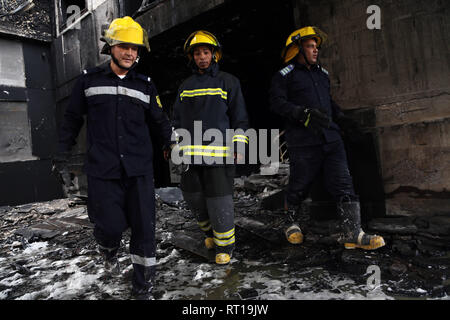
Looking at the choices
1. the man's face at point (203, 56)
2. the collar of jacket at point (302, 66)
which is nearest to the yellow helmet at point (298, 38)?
the collar of jacket at point (302, 66)

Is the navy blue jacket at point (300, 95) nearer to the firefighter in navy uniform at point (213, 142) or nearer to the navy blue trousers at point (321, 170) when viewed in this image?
the navy blue trousers at point (321, 170)

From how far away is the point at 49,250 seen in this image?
364 cm

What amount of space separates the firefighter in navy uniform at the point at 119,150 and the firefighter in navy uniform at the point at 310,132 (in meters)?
1.45

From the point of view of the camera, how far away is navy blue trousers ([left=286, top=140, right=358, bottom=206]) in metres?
2.79

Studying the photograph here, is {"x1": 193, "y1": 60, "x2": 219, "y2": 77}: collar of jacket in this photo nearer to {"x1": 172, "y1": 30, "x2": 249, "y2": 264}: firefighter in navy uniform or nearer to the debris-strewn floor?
{"x1": 172, "y1": 30, "x2": 249, "y2": 264}: firefighter in navy uniform

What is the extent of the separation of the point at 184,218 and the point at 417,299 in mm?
3384

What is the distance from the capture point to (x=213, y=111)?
2.73 metres

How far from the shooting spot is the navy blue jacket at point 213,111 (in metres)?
2.70

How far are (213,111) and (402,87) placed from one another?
1.97m

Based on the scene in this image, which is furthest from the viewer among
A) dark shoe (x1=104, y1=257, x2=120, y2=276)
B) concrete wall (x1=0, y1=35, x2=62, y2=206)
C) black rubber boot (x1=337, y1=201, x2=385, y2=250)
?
concrete wall (x1=0, y1=35, x2=62, y2=206)

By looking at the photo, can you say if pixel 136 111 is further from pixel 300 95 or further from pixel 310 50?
pixel 310 50

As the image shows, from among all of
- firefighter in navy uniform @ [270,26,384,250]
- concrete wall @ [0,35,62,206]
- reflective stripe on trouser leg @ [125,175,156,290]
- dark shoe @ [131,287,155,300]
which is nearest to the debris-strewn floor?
dark shoe @ [131,287,155,300]

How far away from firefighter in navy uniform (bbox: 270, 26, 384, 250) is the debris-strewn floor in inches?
11.8
